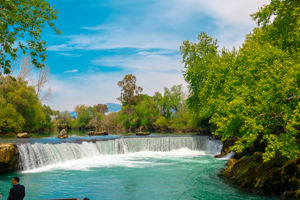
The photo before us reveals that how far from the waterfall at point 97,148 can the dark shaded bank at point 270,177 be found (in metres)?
14.9

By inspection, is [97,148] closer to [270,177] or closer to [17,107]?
[270,177]

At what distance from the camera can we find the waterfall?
869 inches

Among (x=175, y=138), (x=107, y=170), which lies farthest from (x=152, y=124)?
(x=107, y=170)

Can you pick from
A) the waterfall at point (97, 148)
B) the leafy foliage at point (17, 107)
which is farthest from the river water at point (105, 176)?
the leafy foliage at point (17, 107)

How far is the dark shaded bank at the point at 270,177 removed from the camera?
11.8m

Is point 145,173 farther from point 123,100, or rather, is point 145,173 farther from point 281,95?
point 123,100

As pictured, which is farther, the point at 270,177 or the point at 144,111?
the point at 144,111

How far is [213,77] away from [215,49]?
41.6 ft

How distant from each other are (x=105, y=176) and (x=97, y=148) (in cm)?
1063

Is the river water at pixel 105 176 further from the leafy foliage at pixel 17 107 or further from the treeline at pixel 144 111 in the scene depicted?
the treeline at pixel 144 111

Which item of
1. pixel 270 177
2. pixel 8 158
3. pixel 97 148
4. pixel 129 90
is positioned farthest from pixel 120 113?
pixel 270 177

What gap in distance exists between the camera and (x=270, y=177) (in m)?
13.1

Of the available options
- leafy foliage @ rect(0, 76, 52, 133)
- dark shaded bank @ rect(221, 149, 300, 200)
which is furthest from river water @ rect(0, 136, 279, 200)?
leafy foliage @ rect(0, 76, 52, 133)

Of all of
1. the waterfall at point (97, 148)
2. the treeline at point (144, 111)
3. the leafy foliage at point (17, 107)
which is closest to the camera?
the waterfall at point (97, 148)
